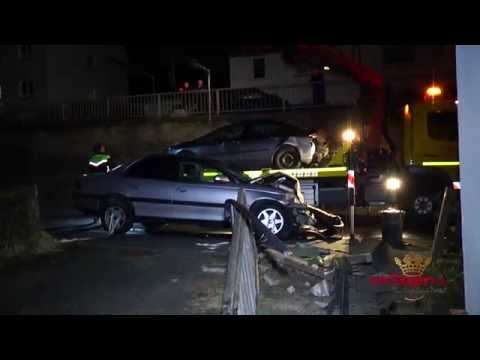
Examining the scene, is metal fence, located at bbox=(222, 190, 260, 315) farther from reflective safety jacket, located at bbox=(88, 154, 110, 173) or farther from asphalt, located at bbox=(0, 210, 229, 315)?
reflective safety jacket, located at bbox=(88, 154, 110, 173)

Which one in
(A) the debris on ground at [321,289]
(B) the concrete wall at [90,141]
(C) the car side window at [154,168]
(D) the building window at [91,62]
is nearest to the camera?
(A) the debris on ground at [321,289]

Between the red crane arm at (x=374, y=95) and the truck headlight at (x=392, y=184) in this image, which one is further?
the red crane arm at (x=374, y=95)

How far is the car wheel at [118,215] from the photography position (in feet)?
32.3

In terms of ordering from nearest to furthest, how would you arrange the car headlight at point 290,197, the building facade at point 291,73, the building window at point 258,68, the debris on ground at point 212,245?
1. the debris on ground at point 212,245
2. the car headlight at point 290,197
3. the building facade at point 291,73
4. the building window at point 258,68

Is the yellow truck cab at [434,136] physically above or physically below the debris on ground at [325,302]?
above

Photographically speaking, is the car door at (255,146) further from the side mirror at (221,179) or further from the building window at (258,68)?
the building window at (258,68)

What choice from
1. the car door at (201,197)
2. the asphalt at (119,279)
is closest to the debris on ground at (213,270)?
the asphalt at (119,279)

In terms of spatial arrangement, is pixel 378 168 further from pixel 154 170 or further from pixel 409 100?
pixel 154 170

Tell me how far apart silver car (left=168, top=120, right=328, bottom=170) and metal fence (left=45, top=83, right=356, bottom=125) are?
5601mm

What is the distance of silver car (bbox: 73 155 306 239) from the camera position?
367 inches

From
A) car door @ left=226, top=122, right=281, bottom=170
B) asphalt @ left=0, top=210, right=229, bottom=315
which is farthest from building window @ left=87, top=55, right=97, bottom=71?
asphalt @ left=0, top=210, right=229, bottom=315

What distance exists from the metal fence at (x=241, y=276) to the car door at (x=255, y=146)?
22.9ft

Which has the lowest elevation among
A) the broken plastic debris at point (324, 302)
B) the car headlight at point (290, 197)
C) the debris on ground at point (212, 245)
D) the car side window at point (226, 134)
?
the broken plastic debris at point (324, 302)
